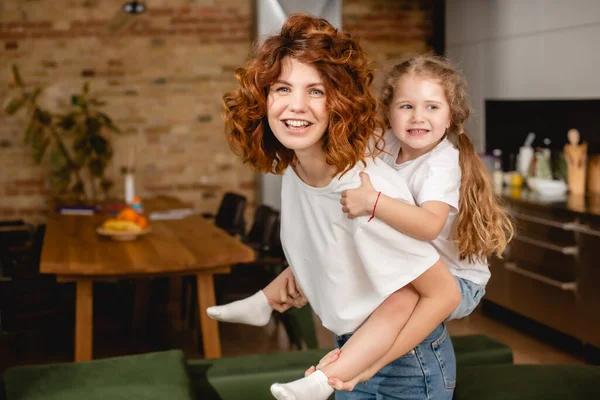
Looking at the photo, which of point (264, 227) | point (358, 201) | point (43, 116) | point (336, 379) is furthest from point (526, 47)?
point (336, 379)

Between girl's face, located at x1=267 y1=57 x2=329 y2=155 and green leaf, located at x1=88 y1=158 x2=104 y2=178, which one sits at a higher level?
girl's face, located at x1=267 y1=57 x2=329 y2=155

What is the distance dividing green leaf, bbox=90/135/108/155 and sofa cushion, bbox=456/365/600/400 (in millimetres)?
5041

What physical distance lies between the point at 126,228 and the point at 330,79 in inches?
124

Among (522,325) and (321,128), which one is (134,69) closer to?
(522,325)

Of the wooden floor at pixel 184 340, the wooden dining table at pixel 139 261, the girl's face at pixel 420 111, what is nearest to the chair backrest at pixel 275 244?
the wooden dining table at pixel 139 261

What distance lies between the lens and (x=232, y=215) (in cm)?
585

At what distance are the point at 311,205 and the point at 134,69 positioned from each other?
5.87 metres

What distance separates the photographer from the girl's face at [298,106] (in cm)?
142

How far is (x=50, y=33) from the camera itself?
6.86m

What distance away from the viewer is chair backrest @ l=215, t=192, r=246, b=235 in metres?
5.55

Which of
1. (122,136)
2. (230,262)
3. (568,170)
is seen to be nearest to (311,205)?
(230,262)

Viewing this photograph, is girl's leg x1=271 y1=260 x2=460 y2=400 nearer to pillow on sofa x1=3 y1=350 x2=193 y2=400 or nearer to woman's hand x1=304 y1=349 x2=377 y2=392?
woman's hand x1=304 y1=349 x2=377 y2=392

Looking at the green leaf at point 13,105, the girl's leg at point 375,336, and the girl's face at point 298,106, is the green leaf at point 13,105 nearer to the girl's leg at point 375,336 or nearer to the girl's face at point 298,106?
the girl's face at point 298,106

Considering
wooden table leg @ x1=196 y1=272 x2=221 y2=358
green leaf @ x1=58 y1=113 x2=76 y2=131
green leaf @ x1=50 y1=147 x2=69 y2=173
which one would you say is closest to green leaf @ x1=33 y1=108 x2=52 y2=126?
green leaf @ x1=58 y1=113 x2=76 y2=131
